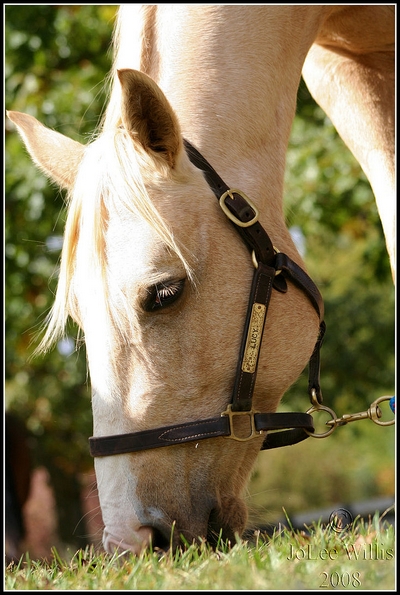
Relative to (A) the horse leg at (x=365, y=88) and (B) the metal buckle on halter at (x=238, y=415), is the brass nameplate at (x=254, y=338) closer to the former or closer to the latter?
(B) the metal buckle on halter at (x=238, y=415)

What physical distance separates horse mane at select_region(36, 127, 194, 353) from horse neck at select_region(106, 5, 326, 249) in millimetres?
239

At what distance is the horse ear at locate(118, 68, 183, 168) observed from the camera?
2.30m

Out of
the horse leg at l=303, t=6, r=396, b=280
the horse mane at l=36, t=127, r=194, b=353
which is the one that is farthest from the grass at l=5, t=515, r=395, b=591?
the horse leg at l=303, t=6, r=396, b=280

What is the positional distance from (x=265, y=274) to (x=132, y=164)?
63 cm

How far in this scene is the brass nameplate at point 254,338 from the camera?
2.48 metres

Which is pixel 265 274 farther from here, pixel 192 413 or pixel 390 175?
pixel 390 175

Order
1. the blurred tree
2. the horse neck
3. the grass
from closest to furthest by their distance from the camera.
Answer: the grass → the horse neck → the blurred tree

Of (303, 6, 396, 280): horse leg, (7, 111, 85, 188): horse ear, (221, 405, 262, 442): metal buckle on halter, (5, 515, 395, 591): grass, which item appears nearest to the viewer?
(5, 515, 395, 591): grass

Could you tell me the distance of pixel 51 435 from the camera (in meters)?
11.4

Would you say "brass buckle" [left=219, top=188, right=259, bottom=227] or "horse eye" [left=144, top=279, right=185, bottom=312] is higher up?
"brass buckle" [left=219, top=188, right=259, bottom=227]

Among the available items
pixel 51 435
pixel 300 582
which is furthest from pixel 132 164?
pixel 51 435

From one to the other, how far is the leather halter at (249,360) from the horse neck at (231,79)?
4.6 inches

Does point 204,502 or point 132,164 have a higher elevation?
point 132,164

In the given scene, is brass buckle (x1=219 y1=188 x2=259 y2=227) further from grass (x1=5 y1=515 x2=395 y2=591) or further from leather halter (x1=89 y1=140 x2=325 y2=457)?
grass (x1=5 y1=515 x2=395 y2=591)
